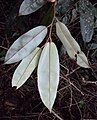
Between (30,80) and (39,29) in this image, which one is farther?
(30,80)

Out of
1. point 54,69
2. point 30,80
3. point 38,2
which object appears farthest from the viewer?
point 30,80

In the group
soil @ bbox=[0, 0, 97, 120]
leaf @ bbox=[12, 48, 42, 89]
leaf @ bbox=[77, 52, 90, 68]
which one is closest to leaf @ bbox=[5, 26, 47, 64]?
leaf @ bbox=[12, 48, 42, 89]

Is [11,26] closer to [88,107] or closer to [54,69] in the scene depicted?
[54,69]

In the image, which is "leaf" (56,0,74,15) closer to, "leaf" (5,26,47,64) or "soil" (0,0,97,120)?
"leaf" (5,26,47,64)

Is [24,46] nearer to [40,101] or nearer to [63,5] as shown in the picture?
[63,5]

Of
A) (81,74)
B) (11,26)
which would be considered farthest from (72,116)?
(11,26)

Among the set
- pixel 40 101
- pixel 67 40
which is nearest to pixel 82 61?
pixel 67 40
